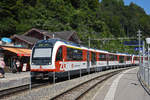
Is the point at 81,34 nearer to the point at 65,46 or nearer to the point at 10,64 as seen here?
the point at 10,64

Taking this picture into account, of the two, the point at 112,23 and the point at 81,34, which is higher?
the point at 112,23

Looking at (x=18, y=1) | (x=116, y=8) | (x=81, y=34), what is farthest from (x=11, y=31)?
(x=116, y=8)

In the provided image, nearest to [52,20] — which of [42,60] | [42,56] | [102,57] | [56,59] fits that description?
[102,57]

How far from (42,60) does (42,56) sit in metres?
0.28

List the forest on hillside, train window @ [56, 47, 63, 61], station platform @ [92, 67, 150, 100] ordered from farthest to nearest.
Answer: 1. the forest on hillside
2. train window @ [56, 47, 63, 61]
3. station platform @ [92, 67, 150, 100]

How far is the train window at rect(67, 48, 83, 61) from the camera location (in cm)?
1758

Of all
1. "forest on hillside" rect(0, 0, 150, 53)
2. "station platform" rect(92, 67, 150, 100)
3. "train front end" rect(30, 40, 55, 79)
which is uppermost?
"forest on hillside" rect(0, 0, 150, 53)

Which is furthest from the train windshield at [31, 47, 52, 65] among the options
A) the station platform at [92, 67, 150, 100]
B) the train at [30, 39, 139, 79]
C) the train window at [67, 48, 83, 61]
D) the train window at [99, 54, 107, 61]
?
the train window at [99, 54, 107, 61]

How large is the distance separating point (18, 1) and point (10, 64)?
36831mm

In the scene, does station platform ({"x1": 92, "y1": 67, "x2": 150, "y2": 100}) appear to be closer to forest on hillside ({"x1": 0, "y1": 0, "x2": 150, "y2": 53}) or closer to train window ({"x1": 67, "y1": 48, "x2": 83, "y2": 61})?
train window ({"x1": 67, "y1": 48, "x2": 83, "y2": 61})

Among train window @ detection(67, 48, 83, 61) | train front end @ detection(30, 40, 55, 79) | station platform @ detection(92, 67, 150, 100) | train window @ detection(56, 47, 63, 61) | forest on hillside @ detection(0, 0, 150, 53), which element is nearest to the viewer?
station platform @ detection(92, 67, 150, 100)

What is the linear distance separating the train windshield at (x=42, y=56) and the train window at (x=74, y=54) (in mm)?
2346

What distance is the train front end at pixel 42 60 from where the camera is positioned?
15203 millimetres

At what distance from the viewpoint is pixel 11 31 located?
2195 inches
